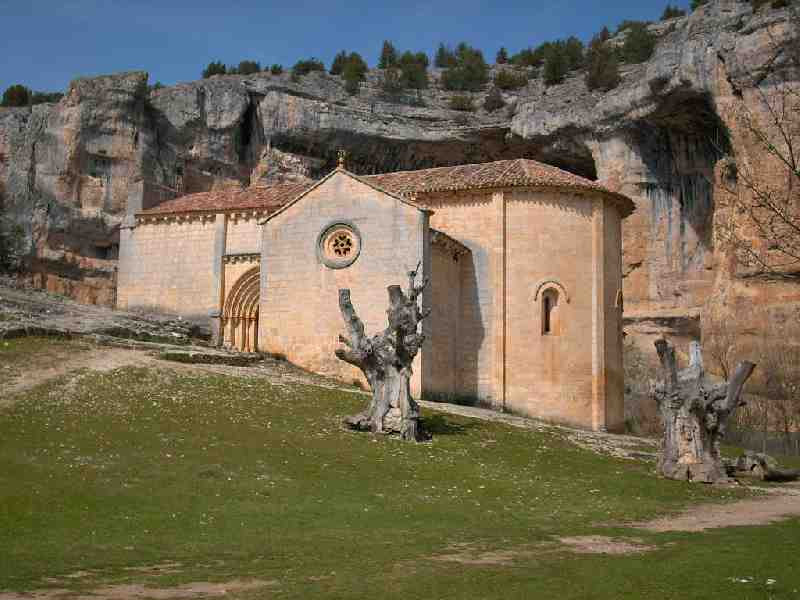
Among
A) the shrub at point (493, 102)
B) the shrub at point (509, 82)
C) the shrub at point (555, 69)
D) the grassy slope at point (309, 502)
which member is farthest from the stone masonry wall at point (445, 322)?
the shrub at point (509, 82)

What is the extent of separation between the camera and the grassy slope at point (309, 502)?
34.9 feet

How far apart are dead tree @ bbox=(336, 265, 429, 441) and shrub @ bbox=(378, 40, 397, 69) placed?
55.3 meters

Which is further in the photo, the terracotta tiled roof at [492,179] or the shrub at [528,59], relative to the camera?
the shrub at [528,59]

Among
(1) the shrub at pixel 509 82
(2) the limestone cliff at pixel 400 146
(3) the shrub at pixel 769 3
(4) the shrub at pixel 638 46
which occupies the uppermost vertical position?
(4) the shrub at pixel 638 46

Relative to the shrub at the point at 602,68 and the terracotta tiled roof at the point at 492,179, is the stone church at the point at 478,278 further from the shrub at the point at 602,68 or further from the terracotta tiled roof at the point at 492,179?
the shrub at the point at 602,68

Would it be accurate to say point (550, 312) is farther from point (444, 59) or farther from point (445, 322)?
point (444, 59)

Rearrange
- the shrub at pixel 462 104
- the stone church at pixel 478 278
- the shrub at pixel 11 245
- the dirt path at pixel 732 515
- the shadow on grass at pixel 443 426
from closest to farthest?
the dirt path at pixel 732 515 < the shadow on grass at pixel 443 426 < the stone church at pixel 478 278 < the shrub at pixel 11 245 < the shrub at pixel 462 104

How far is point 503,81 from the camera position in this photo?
2611 inches

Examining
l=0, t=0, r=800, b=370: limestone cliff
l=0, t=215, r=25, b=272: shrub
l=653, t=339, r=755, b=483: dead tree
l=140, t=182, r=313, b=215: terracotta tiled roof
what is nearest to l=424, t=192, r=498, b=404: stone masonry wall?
l=140, t=182, r=313, b=215: terracotta tiled roof

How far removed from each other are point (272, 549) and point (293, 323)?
20.9 metres

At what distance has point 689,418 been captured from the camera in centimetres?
2181

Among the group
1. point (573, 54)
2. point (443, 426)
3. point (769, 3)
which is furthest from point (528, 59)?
point (443, 426)

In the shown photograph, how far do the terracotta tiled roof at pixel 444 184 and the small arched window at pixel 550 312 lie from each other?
410cm

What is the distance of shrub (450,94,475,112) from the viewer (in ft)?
202
